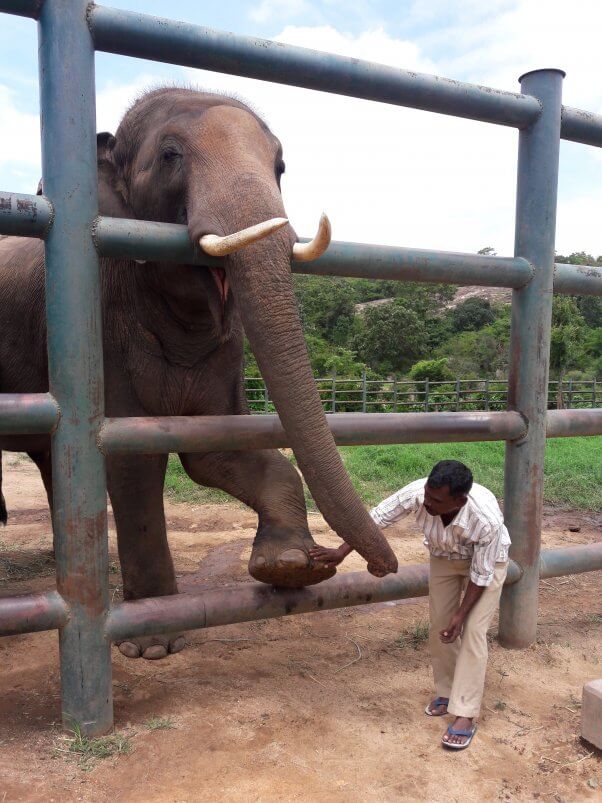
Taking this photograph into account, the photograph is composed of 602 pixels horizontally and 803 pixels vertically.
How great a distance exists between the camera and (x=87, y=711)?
2105 millimetres

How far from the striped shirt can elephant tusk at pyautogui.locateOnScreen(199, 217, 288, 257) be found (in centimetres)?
97

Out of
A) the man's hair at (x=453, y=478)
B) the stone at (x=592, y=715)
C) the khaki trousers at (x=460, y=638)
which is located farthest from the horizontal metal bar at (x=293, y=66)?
the stone at (x=592, y=715)

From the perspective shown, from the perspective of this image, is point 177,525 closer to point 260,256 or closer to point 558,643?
point 558,643

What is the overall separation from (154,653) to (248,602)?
86 centimetres

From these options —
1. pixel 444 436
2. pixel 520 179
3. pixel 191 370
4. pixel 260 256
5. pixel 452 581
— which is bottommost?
pixel 452 581

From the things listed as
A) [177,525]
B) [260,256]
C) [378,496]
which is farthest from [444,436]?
[378,496]

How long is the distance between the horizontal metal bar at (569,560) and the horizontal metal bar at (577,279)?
40.6 inches

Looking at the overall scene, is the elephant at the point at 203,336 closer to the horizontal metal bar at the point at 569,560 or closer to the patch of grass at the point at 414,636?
the patch of grass at the point at 414,636

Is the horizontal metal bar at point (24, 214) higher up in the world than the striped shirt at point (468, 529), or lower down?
higher up

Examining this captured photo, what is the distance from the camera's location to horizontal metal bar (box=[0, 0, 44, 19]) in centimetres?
193

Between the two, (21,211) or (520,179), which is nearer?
(21,211)

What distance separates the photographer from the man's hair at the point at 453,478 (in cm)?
225

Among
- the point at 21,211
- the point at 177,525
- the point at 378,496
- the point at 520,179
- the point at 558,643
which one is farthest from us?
the point at 378,496

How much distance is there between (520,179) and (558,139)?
0.64 feet
